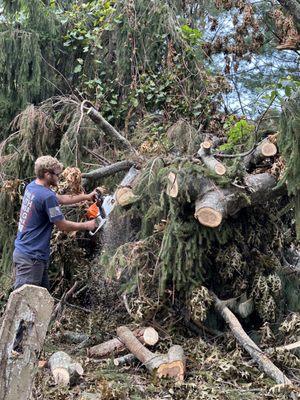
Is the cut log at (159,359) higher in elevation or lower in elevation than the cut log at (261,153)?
lower

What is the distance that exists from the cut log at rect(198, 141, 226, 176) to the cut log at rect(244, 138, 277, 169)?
0.40 m

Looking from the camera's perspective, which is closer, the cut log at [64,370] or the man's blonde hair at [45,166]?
the cut log at [64,370]

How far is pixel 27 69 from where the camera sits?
6.60m

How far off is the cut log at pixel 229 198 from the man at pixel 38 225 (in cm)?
103

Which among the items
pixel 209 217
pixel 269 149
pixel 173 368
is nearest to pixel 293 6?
pixel 269 149

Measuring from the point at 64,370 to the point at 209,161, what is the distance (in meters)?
2.17

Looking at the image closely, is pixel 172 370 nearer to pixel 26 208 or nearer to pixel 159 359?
pixel 159 359

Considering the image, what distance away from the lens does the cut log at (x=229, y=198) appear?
4.09 metres

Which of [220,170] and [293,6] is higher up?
[293,6]

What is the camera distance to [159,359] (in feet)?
12.1

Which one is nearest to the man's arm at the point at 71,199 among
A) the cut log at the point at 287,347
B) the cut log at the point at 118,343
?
the cut log at the point at 118,343

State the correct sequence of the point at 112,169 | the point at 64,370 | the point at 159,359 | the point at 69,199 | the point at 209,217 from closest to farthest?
the point at 64,370, the point at 159,359, the point at 209,217, the point at 69,199, the point at 112,169

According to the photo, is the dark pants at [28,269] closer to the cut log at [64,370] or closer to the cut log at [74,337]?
the cut log at [64,370]

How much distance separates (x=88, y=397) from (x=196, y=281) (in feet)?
4.72
